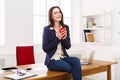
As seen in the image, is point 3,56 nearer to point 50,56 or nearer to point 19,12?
point 19,12

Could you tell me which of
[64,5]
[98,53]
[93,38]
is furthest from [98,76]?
[64,5]

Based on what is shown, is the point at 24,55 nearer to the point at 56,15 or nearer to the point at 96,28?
the point at 56,15

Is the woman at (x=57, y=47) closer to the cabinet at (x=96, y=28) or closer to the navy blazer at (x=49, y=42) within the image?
the navy blazer at (x=49, y=42)

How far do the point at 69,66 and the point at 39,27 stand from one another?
2.61 meters

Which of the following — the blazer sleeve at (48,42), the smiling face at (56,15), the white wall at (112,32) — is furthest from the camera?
the white wall at (112,32)

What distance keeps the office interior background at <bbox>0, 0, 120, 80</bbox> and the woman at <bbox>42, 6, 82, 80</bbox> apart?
170 centimetres

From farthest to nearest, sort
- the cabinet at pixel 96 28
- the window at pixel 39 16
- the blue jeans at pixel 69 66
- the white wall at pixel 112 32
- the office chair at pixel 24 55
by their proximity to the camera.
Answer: the window at pixel 39 16 < the cabinet at pixel 96 28 < the white wall at pixel 112 32 < the office chair at pixel 24 55 < the blue jeans at pixel 69 66

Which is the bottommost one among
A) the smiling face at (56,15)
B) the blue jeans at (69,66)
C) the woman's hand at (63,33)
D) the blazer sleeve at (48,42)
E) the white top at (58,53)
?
the blue jeans at (69,66)

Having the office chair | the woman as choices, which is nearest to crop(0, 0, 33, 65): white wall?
the office chair

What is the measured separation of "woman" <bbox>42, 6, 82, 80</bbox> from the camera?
7.61ft

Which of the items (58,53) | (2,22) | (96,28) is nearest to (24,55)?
(58,53)

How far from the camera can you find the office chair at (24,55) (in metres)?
3.12

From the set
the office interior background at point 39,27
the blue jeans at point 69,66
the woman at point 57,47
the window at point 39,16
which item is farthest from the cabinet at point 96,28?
the blue jeans at point 69,66

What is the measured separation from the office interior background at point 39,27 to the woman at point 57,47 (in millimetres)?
1696
